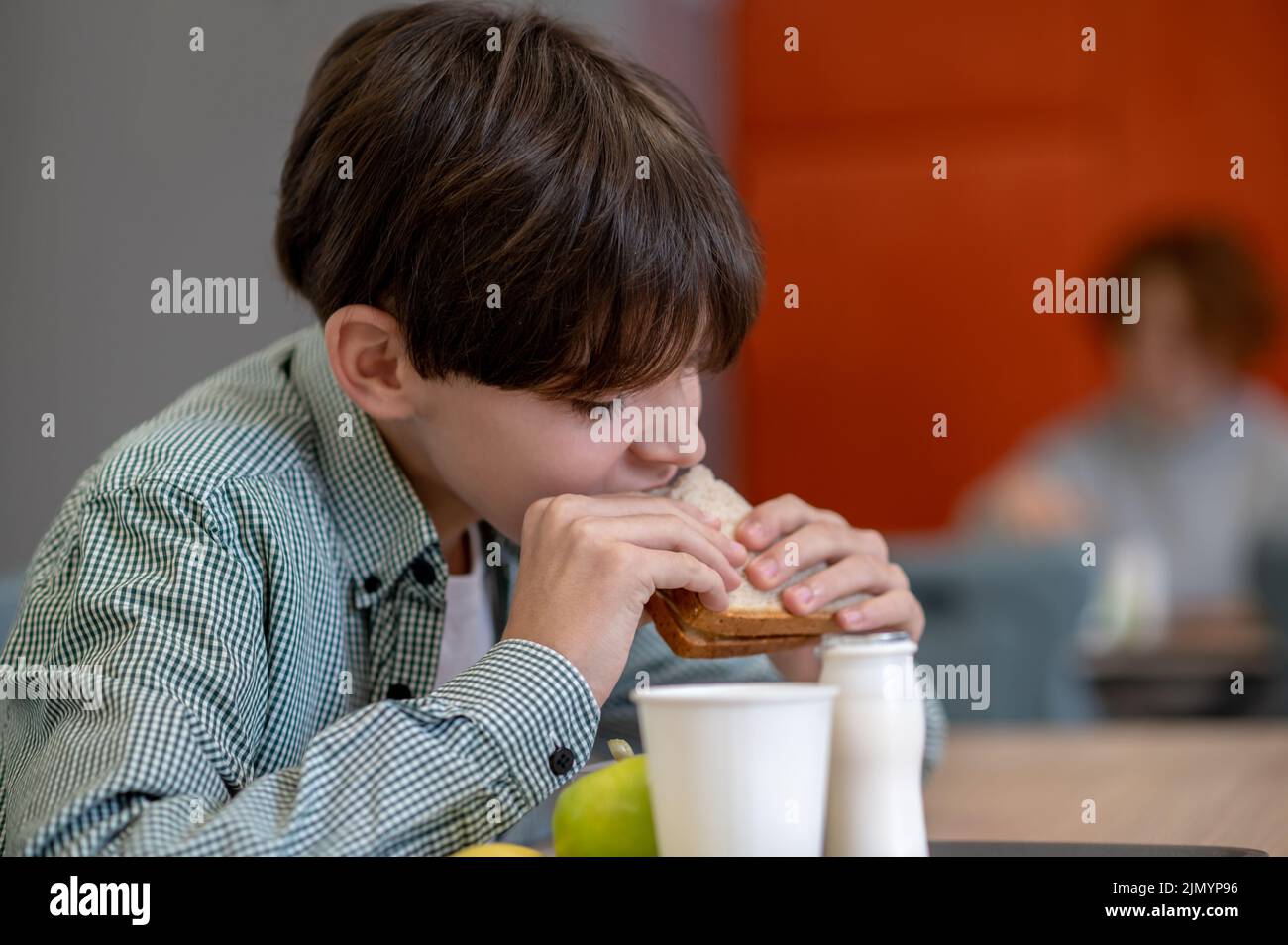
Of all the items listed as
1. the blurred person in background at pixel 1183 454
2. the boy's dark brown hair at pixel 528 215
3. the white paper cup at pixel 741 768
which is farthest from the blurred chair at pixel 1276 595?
the white paper cup at pixel 741 768

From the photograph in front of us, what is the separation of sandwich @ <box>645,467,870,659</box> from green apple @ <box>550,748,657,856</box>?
0.23 m

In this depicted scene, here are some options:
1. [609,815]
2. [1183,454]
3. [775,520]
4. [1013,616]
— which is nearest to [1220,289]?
[1183,454]

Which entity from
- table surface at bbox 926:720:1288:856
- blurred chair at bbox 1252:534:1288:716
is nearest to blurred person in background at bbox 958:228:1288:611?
blurred chair at bbox 1252:534:1288:716

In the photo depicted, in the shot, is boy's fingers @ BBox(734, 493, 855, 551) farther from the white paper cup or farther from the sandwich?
the white paper cup

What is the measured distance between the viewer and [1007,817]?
1.06 metres

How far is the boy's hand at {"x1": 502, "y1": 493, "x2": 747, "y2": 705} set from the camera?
779 millimetres

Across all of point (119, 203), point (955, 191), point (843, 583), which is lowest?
point (843, 583)

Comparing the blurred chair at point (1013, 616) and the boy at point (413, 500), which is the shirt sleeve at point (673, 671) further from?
the blurred chair at point (1013, 616)

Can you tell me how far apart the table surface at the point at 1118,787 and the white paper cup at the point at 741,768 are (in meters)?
0.38

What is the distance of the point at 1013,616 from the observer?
7.63ft

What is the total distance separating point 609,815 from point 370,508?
398mm

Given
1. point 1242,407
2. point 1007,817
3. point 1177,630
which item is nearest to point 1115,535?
point 1242,407

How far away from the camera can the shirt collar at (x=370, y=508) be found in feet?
3.25

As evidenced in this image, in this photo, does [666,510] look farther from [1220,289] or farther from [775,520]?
[1220,289]
